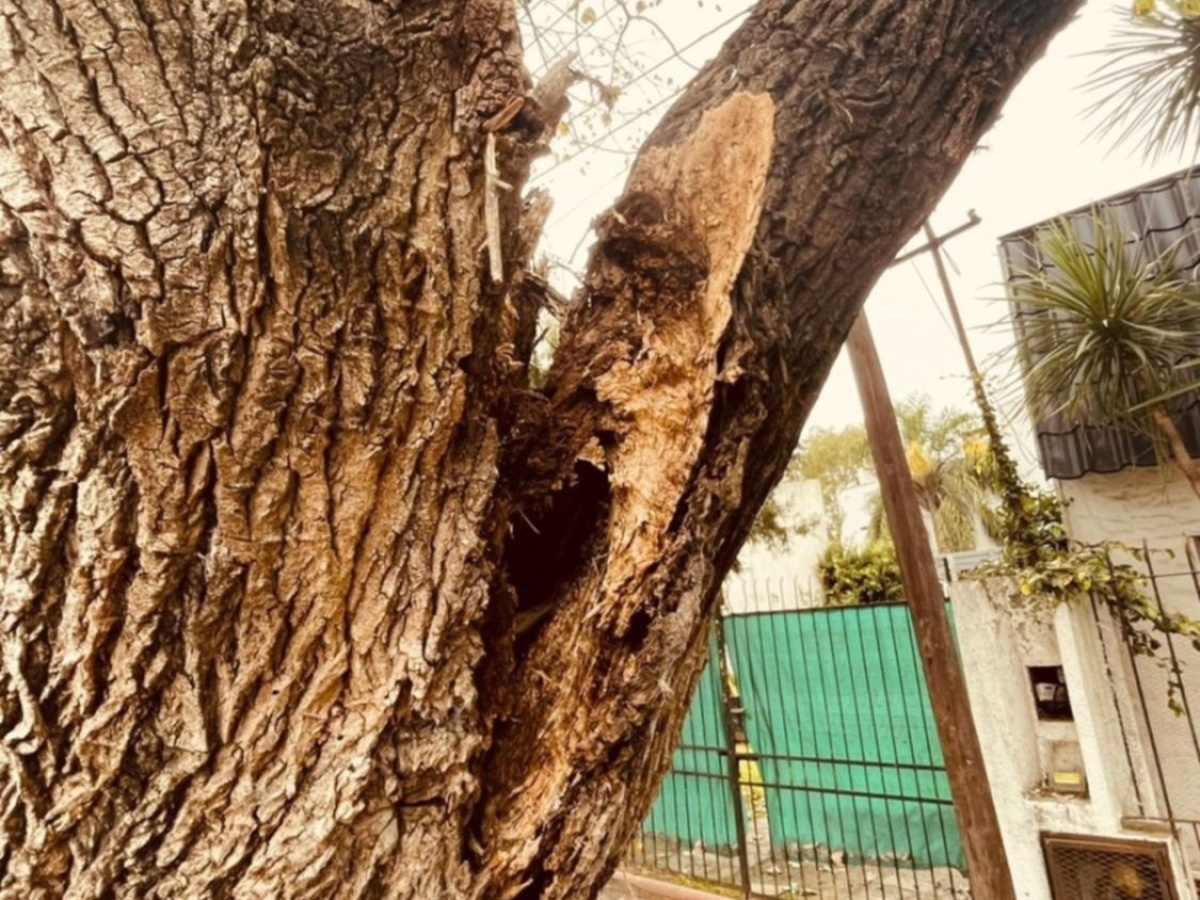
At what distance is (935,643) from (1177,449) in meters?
2.17

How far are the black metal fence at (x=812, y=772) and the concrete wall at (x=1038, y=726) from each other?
32.7 inches

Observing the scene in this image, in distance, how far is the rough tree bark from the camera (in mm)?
823

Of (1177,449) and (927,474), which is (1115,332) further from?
(927,474)

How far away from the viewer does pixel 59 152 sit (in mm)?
831

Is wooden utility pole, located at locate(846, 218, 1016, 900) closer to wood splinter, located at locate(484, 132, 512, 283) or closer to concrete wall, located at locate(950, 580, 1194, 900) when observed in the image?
concrete wall, located at locate(950, 580, 1194, 900)

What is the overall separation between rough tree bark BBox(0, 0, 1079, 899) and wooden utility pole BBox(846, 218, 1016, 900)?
2796mm

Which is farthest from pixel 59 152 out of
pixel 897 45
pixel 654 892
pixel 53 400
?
pixel 654 892

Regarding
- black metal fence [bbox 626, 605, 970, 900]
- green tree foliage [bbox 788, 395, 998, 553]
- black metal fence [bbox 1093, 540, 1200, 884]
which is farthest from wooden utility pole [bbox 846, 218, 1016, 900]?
green tree foliage [bbox 788, 395, 998, 553]

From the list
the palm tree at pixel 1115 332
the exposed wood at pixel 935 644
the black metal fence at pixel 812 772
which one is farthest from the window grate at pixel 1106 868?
the palm tree at pixel 1115 332

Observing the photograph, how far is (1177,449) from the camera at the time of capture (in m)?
4.50

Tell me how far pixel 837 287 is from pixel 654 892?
5.95 meters

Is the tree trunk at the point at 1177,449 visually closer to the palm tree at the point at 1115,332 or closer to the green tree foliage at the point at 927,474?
the palm tree at the point at 1115,332

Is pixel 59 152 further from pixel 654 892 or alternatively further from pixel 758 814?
pixel 758 814

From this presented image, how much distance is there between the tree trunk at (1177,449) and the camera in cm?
441
